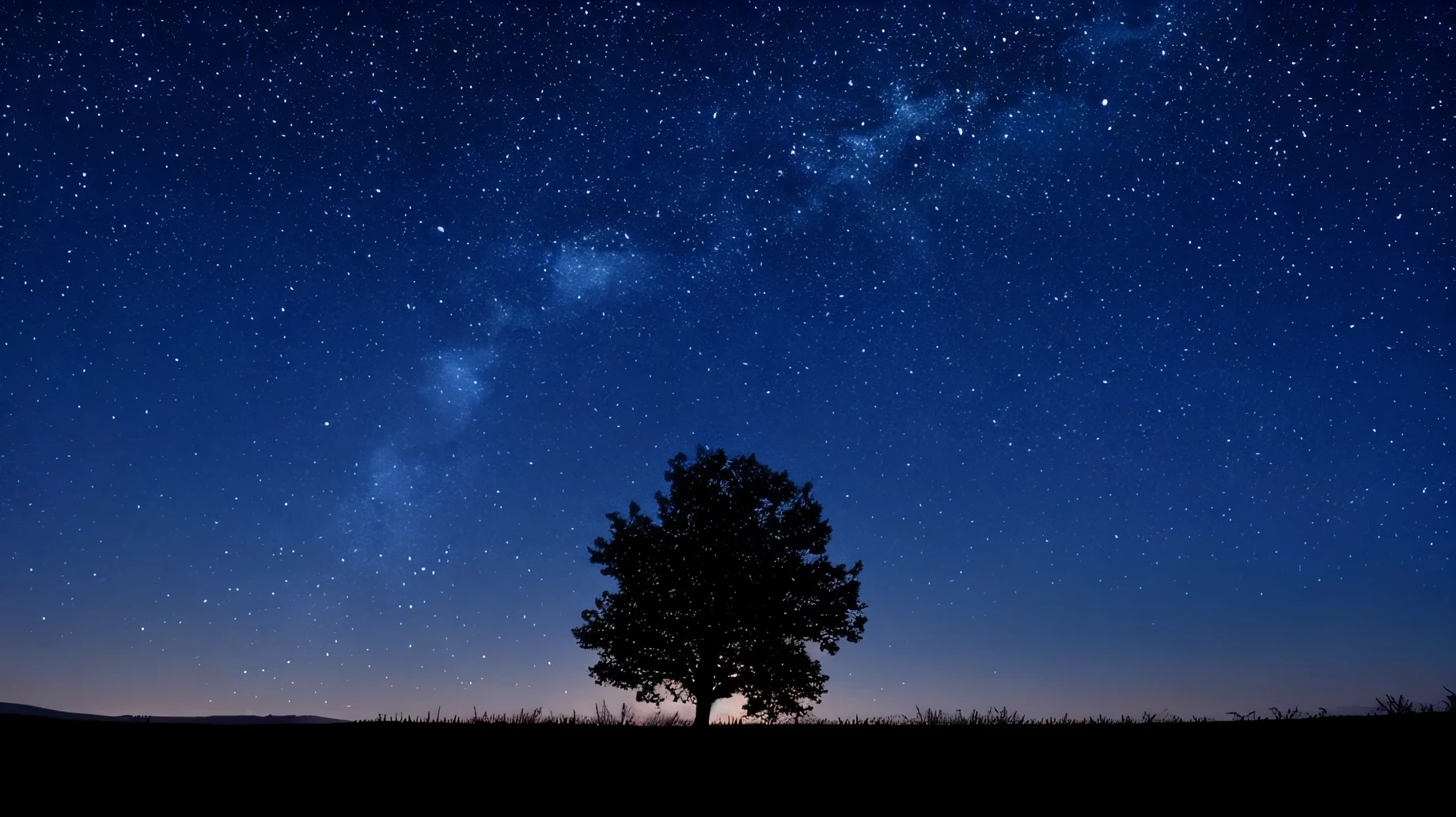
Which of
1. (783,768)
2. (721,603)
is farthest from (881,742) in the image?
(721,603)

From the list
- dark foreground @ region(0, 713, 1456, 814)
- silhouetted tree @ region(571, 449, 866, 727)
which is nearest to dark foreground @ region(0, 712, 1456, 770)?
dark foreground @ region(0, 713, 1456, 814)

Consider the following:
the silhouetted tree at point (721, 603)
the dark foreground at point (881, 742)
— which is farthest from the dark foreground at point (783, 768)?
the silhouetted tree at point (721, 603)

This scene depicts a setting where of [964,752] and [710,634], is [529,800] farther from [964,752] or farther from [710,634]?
[710,634]

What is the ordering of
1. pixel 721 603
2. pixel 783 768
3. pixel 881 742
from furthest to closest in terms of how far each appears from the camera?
pixel 721 603, pixel 881 742, pixel 783 768

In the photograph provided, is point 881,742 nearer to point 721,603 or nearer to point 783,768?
point 783,768

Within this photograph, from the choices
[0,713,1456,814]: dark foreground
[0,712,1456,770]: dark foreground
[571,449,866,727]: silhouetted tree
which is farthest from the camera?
[571,449,866,727]: silhouetted tree

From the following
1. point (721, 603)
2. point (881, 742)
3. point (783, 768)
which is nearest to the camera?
point (783, 768)

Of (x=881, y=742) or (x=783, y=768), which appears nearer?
(x=783, y=768)

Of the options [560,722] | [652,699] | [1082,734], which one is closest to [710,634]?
[652,699]

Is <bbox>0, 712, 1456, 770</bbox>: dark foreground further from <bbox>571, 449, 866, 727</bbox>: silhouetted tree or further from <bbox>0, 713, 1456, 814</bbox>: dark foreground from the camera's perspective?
<bbox>571, 449, 866, 727</bbox>: silhouetted tree

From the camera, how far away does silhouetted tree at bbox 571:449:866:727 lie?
810 inches

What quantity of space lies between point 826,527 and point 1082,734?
45.9 ft

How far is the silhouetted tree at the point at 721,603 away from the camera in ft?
67.5

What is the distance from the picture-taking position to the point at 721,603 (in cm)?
2072
